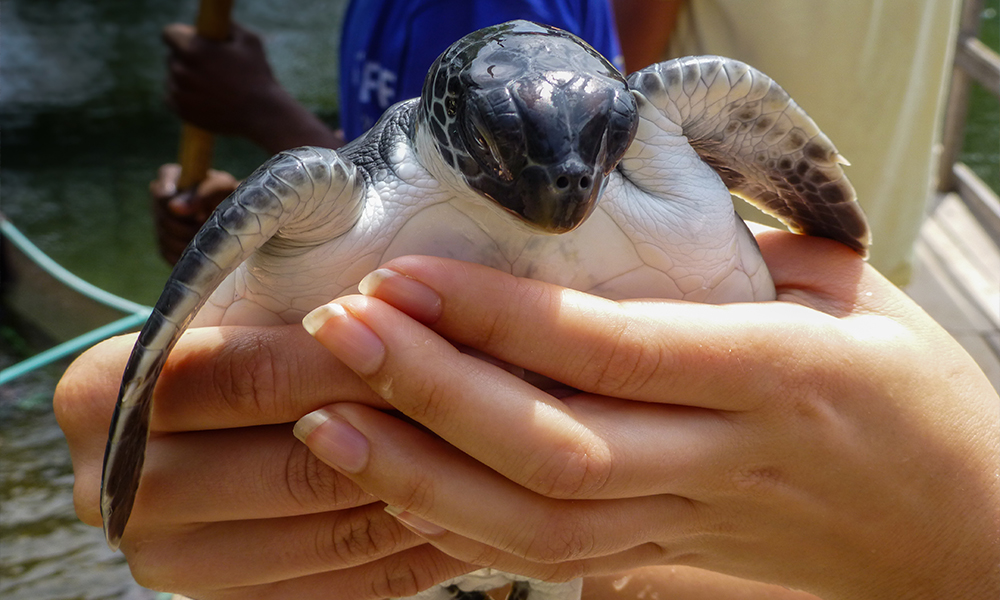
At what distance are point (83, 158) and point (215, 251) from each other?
4080 millimetres

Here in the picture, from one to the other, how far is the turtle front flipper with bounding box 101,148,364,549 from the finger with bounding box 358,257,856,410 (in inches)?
3.5

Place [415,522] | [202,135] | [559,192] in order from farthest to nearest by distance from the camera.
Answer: [202,135] → [415,522] → [559,192]

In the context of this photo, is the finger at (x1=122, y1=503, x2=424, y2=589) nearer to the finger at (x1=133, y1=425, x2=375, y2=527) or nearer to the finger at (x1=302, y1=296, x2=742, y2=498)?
the finger at (x1=133, y1=425, x2=375, y2=527)

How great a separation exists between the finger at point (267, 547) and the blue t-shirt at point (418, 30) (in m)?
0.63

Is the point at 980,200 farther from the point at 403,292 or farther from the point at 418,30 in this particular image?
the point at 403,292

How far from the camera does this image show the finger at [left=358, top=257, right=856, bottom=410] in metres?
0.65

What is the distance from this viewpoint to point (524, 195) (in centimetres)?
61

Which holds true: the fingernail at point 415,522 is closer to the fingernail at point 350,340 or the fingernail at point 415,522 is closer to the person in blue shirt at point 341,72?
the fingernail at point 350,340

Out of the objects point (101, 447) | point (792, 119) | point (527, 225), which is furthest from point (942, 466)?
point (101, 447)

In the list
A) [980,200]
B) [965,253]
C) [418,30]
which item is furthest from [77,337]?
[980,200]

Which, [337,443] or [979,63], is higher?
[337,443]

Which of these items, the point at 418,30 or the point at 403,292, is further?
the point at 418,30

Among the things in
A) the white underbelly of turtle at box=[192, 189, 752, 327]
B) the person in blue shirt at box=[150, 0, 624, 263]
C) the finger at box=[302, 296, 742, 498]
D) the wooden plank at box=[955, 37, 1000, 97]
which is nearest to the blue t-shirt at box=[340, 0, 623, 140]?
the person in blue shirt at box=[150, 0, 624, 263]

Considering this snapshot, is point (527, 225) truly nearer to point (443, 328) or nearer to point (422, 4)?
point (443, 328)
